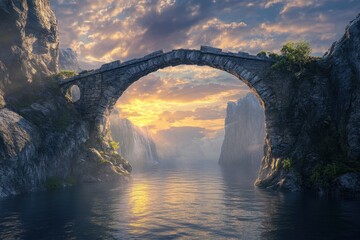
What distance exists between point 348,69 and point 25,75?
1561 inches

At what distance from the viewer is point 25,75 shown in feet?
136

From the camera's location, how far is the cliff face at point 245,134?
4793 inches

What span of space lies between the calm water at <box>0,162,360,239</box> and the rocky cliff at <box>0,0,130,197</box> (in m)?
6.74

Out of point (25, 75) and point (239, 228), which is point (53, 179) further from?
point (239, 228)

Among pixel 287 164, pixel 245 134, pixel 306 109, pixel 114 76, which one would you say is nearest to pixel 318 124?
pixel 306 109

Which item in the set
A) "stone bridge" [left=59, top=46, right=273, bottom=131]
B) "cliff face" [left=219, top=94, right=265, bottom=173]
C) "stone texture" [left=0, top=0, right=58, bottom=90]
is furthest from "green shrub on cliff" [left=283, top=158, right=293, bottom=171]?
"cliff face" [left=219, top=94, right=265, bottom=173]

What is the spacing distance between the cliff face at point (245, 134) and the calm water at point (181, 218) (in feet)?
311

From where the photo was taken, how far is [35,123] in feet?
120

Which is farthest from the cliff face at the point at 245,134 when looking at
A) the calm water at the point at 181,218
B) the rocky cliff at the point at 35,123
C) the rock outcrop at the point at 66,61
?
the calm water at the point at 181,218

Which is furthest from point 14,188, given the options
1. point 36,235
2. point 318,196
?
point 318,196

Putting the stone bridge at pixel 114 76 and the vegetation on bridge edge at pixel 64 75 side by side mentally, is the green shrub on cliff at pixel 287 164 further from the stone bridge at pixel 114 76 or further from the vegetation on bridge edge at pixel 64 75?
the vegetation on bridge edge at pixel 64 75

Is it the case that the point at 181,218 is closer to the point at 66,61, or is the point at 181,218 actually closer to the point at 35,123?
the point at 35,123

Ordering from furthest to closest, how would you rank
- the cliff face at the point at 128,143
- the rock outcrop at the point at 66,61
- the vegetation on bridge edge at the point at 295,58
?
the cliff face at the point at 128,143 → the rock outcrop at the point at 66,61 → the vegetation on bridge edge at the point at 295,58

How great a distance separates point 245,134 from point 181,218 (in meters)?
117
